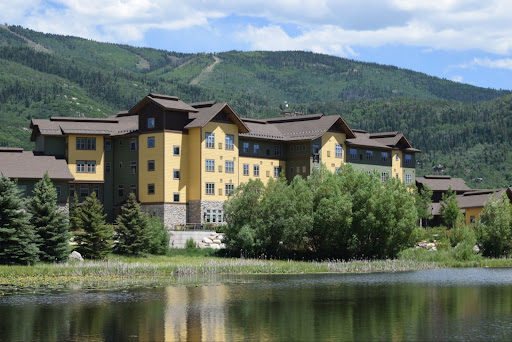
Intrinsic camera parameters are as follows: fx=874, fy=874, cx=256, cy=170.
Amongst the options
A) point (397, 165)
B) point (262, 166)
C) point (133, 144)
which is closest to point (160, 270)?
point (133, 144)

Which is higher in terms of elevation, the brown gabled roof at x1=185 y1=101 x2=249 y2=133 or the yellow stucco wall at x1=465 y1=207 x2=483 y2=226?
the brown gabled roof at x1=185 y1=101 x2=249 y2=133

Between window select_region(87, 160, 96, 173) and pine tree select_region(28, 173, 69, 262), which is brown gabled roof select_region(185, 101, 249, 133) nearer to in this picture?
window select_region(87, 160, 96, 173)

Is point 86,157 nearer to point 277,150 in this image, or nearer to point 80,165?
point 80,165

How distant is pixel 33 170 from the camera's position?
8969 cm

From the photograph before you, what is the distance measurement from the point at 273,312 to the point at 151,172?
54.8 m

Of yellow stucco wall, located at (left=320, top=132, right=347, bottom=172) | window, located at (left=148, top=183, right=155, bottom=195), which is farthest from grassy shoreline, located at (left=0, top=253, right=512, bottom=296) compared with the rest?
yellow stucco wall, located at (left=320, top=132, right=347, bottom=172)

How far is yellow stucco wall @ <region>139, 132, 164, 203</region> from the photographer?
95.4m

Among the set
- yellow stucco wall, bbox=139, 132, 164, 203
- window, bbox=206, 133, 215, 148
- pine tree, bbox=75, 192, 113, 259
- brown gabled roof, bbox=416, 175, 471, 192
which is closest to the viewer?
pine tree, bbox=75, 192, 113, 259

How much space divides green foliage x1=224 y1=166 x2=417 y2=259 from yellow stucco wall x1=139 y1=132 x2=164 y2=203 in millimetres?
14003

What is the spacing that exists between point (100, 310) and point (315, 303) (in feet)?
37.5

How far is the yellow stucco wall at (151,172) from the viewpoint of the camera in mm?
95375

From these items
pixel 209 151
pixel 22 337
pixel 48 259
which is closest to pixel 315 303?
pixel 22 337

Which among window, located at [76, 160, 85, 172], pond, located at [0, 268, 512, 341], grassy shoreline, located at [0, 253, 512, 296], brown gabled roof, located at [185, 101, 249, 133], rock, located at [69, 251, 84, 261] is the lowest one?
pond, located at [0, 268, 512, 341]

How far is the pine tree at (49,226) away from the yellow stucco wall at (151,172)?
1003 inches
